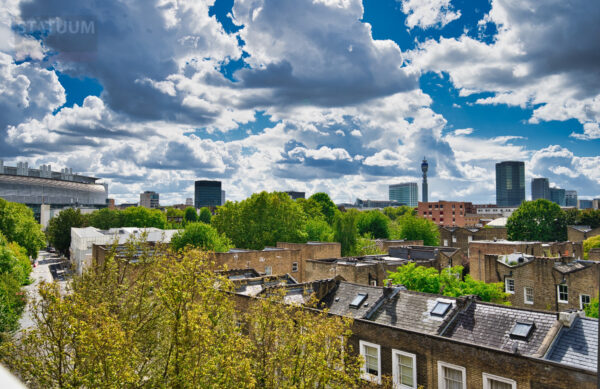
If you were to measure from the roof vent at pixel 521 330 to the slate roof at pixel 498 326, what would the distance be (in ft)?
0.48

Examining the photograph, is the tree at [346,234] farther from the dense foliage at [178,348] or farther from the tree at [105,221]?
the tree at [105,221]

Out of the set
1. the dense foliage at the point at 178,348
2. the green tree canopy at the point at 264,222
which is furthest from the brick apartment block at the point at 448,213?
the dense foliage at the point at 178,348

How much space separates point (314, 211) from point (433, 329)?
7462 centimetres

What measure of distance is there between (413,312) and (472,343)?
5.28 meters

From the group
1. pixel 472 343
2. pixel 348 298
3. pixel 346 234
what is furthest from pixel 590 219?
pixel 472 343

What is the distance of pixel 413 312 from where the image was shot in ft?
78.5

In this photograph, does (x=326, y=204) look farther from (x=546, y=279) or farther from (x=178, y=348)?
(x=178, y=348)

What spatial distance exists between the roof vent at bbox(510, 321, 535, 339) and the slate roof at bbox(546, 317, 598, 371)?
1114 millimetres

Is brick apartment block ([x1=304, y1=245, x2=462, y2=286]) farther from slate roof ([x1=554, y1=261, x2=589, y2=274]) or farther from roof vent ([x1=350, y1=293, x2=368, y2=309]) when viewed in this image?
roof vent ([x1=350, y1=293, x2=368, y2=309])

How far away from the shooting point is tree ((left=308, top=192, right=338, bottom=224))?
10965cm

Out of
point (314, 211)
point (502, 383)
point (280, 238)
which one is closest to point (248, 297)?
point (502, 383)

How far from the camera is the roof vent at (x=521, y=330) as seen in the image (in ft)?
64.2

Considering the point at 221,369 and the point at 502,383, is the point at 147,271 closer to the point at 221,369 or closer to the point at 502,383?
the point at 221,369

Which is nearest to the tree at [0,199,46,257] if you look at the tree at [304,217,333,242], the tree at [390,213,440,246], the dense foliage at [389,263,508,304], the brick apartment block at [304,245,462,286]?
the tree at [304,217,333,242]
